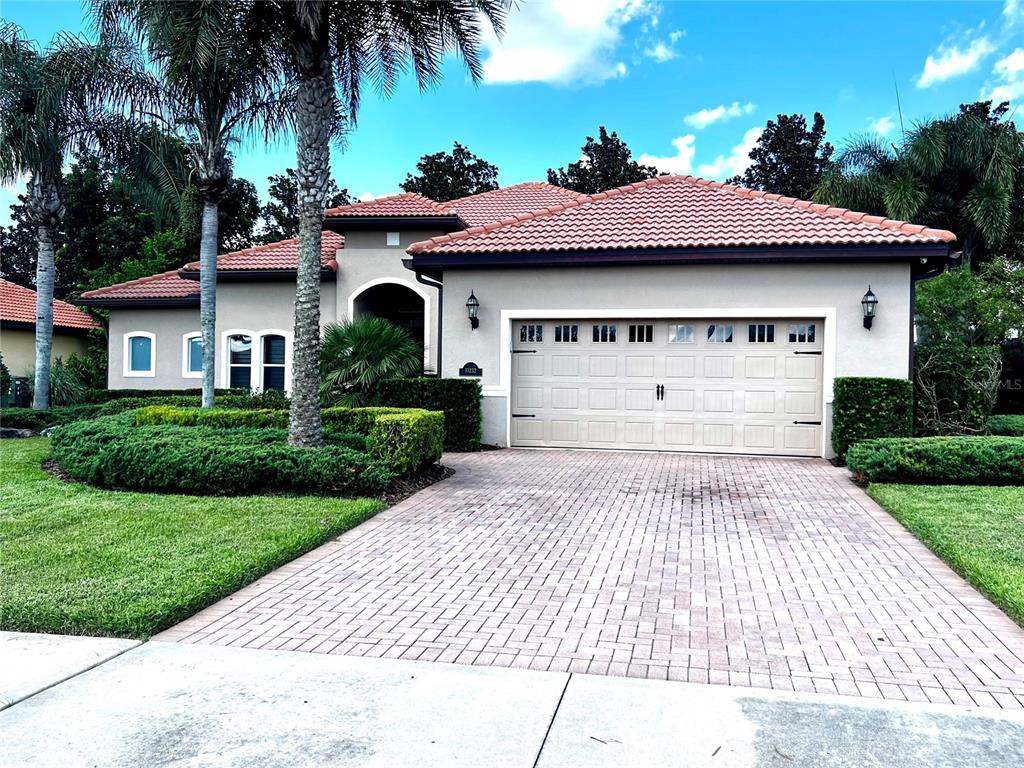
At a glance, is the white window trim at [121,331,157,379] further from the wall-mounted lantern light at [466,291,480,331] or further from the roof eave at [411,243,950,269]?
the wall-mounted lantern light at [466,291,480,331]

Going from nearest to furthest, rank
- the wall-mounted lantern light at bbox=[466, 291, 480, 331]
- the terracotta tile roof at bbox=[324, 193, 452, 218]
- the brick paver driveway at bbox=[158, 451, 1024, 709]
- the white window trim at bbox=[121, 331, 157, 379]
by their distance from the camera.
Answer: the brick paver driveway at bbox=[158, 451, 1024, 709] < the wall-mounted lantern light at bbox=[466, 291, 480, 331] < the terracotta tile roof at bbox=[324, 193, 452, 218] < the white window trim at bbox=[121, 331, 157, 379]

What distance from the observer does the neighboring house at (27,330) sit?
23.2 metres

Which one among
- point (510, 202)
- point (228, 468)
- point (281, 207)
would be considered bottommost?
point (228, 468)

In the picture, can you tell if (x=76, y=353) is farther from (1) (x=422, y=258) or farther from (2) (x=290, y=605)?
(2) (x=290, y=605)

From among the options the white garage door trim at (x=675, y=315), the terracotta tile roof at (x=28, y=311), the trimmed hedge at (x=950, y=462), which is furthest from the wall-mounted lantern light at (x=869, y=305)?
the terracotta tile roof at (x=28, y=311)

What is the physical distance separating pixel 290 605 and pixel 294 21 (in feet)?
24.8

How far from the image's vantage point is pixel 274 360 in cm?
1880

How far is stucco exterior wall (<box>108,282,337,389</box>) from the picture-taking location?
61.0 feet

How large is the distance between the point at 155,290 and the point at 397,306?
707 centimetres

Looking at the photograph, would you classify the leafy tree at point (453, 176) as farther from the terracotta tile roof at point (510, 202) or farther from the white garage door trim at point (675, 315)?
the white garage door trim at point (675, 315)

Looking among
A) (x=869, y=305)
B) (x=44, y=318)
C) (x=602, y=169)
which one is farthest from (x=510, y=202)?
(x=602, y=169)

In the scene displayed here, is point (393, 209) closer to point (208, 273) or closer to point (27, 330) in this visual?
point (208, 273)

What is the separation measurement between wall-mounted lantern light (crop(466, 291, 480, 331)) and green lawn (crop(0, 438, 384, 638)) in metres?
5.88

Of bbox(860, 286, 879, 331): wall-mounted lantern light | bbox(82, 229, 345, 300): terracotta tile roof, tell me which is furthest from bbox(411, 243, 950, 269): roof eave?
bbox(82, 229, 345, 300): terracotta tile roof
